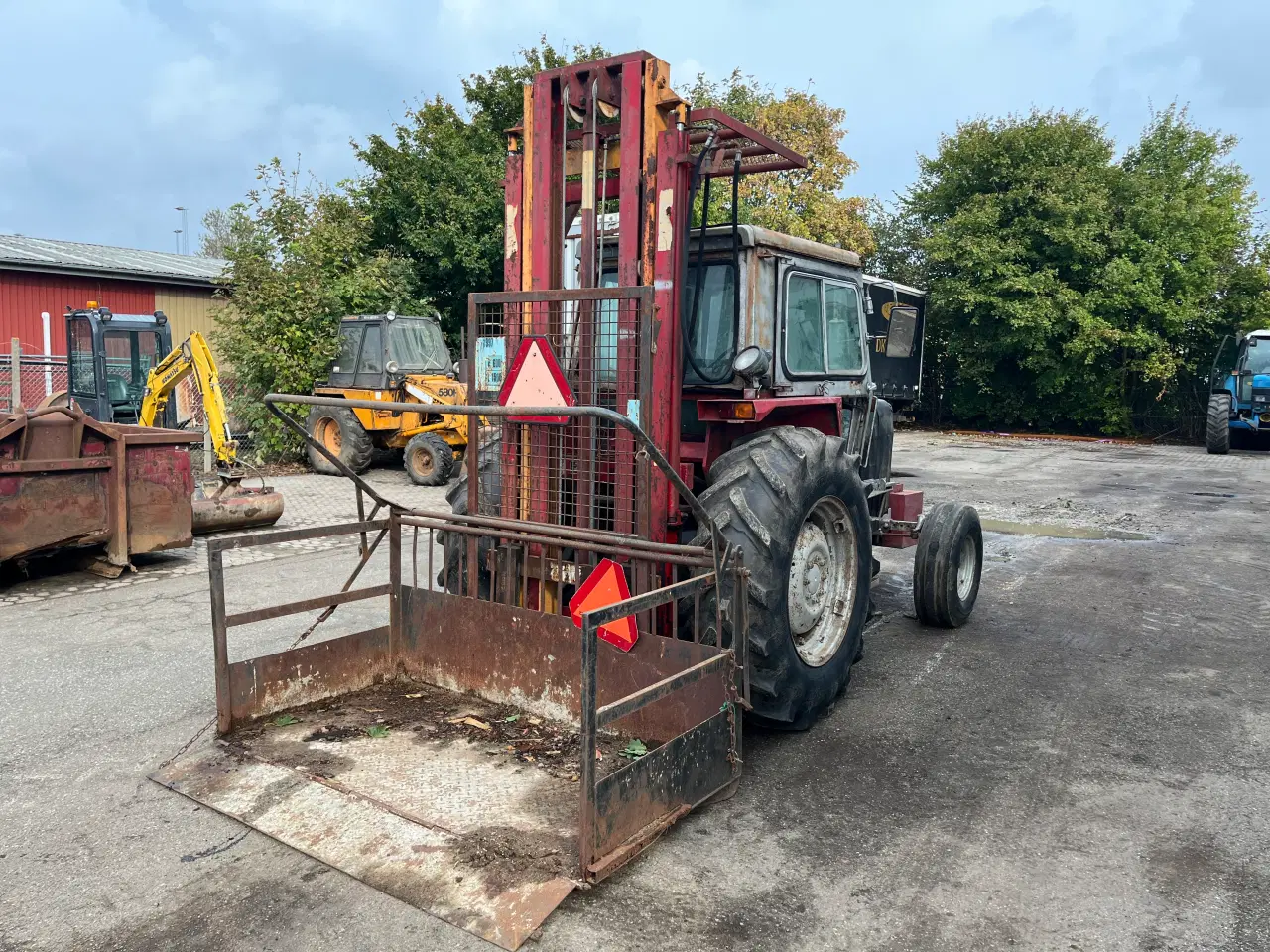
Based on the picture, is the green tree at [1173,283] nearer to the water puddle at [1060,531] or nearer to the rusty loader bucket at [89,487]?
the water puddle at [1060,531]

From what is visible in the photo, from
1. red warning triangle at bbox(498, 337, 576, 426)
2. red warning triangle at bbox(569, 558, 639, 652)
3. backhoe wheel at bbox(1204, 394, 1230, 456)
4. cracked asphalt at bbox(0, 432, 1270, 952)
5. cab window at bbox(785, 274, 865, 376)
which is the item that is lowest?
cracked asphalt at bbox(0, 432, 1270, 952)

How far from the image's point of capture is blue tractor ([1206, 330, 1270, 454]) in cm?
1978

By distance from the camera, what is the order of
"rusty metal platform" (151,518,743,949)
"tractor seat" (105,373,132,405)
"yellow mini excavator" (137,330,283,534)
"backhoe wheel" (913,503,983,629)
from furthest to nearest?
"tractor seat" (105,373,132,405)
"yellow mini excavator" (137,330,283,534)
"backhoe wheel" (913,503,983,629)
"rusty metal platform" (151,518,743,949)

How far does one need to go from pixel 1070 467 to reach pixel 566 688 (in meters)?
15.5

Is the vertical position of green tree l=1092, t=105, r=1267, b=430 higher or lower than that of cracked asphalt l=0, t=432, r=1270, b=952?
higher

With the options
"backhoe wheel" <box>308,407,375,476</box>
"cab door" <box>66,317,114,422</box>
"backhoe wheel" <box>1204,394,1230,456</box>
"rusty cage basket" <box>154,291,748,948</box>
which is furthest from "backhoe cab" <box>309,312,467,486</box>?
"backhoe wheel" <box>1204,394,1230,456</box>

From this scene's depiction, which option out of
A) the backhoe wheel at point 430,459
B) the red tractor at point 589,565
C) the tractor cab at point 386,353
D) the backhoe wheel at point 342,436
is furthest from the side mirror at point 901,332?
the backhoe wheel at point 342,436

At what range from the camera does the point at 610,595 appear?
4156 mm

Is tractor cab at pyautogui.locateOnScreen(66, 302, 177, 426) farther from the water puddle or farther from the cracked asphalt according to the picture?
the water puddle

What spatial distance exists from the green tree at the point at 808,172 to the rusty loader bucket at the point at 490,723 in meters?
21.8

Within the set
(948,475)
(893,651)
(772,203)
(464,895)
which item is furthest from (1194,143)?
(464,895)

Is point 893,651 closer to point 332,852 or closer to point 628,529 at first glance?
point 628,529

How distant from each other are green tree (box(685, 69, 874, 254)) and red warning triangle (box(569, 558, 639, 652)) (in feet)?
72.4

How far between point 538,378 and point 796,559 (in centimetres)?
148
